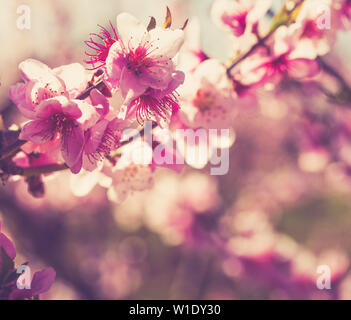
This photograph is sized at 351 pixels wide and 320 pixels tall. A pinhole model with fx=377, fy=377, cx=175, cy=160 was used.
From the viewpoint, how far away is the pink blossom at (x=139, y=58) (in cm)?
64

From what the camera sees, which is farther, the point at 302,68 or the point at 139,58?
the point at 302,68

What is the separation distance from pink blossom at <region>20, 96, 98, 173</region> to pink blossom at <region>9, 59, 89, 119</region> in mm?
25

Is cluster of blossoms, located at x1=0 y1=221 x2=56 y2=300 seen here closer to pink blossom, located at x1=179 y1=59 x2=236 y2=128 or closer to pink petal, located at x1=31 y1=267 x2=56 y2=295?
pink petal, located at x1=31 y1=267 x2=56 y2=295

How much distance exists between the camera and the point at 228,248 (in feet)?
6.41

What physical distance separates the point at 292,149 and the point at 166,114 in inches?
102

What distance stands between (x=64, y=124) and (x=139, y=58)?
0.60 feet

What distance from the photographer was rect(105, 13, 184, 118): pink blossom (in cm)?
64

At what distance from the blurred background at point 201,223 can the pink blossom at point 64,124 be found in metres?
0.98

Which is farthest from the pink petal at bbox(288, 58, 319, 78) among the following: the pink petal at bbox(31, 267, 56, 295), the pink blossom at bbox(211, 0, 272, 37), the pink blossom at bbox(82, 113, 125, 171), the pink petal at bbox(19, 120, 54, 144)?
the pink petal at bbox(31, 267, 56, 295)

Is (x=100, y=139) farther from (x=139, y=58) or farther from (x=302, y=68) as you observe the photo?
(x=302, y=68)

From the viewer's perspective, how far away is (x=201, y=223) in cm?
205

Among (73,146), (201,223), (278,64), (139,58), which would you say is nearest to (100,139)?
(73,146)

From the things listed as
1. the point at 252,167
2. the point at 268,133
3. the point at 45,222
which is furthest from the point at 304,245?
the point at 45,222
